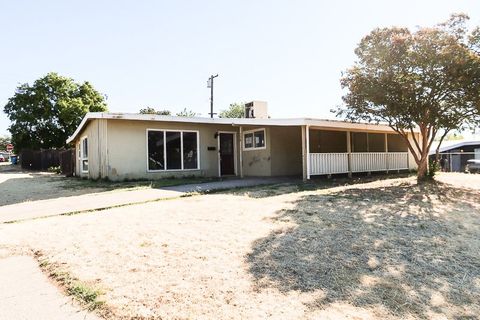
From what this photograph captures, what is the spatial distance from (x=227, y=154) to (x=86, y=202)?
7.55m

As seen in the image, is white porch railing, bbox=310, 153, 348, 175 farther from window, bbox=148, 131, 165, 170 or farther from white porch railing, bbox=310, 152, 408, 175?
window, bbox=148, 131, 165, 170

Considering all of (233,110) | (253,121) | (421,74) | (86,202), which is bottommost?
(86,202)

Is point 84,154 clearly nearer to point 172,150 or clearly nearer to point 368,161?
point 172,150

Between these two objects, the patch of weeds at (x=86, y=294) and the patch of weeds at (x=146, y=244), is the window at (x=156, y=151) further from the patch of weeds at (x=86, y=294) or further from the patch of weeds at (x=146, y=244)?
the patch of weeds at (x=86, y=294)

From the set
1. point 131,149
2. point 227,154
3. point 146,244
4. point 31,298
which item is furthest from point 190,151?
point 31,298

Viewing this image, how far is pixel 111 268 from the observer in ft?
12.2

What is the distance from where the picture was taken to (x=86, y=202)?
26.9 ft

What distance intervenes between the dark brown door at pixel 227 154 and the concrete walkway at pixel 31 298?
11.0 metres

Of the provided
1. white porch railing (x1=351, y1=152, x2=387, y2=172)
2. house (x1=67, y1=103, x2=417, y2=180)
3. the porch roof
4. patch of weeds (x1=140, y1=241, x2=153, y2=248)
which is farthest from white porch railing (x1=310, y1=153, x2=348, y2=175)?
patch of weeds (x1=140, y1=241, x2=153, y2=248)

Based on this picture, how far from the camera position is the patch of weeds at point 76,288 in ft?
9.41

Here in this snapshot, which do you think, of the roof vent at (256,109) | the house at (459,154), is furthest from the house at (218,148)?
the house at (459,154)

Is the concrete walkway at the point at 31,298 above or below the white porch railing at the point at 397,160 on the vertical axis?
below

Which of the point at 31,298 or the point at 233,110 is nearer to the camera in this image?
the point at 31,298

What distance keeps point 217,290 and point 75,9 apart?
36.8 ft
